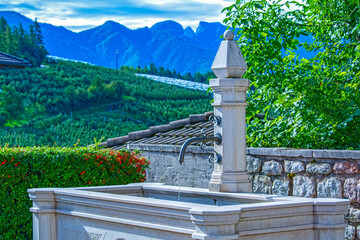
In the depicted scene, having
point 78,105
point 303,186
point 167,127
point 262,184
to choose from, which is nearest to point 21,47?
point 78,105

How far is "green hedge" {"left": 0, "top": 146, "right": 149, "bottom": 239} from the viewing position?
617 centimetres

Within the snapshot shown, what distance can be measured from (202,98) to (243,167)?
125 feet

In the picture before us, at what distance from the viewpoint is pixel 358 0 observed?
7082 millimetres

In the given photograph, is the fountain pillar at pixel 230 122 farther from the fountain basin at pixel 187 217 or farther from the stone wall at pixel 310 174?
the stone wall at pixel 310 174

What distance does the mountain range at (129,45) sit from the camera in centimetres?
16038

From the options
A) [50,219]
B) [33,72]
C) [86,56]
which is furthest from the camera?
[86,56]

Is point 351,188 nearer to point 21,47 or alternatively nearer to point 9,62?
point 9,62

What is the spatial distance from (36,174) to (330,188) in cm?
332

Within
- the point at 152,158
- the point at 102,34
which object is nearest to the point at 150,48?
the point at 102,34

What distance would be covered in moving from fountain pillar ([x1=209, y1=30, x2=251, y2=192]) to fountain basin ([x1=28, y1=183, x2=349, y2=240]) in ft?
0.70

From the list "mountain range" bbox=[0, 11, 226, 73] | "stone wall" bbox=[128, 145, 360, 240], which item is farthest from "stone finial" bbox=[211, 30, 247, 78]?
"mountain range" bbox=[0, 11, 226, 73]

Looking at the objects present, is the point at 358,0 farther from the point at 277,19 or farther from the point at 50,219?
the point at 50,219

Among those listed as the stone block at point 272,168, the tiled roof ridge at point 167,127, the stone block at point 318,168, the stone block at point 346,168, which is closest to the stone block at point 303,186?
the stone block at point 318,168

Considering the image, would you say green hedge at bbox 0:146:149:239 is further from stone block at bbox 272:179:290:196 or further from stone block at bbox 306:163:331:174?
stone block at bbox 306:163:331:174
